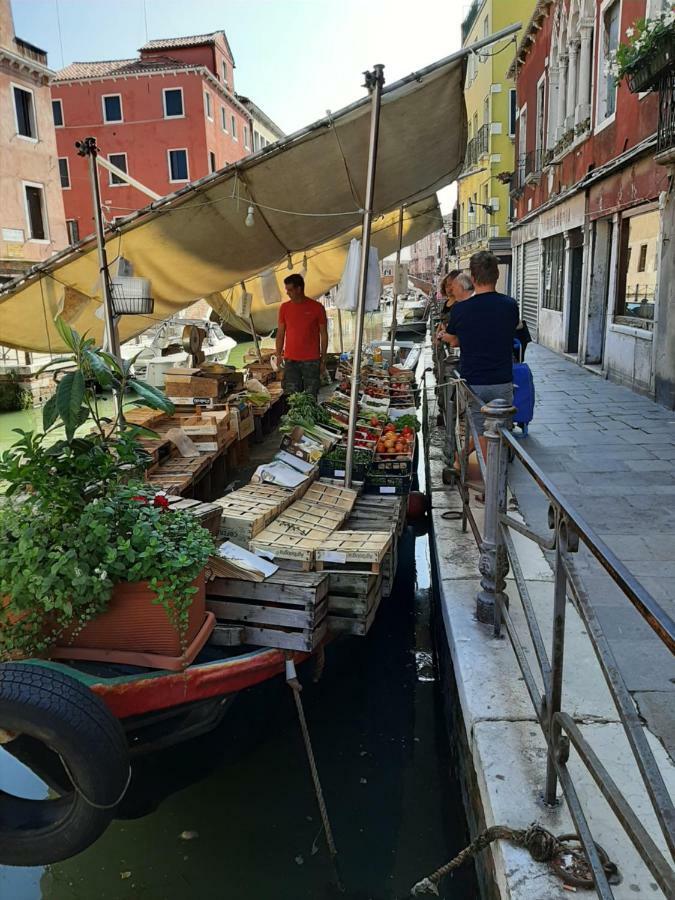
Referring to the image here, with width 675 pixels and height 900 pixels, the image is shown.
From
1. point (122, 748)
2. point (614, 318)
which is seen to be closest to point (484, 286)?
point (122, 748)

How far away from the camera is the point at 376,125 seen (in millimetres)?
4832

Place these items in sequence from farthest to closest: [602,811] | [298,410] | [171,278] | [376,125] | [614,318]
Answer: [614,318], [171,278], [298,410], [376,125], [602,811]

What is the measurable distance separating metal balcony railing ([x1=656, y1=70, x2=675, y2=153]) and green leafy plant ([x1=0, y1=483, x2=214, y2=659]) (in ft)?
27.1

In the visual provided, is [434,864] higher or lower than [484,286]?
lower

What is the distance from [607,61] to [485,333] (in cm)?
994

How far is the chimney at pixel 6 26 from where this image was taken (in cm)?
2252

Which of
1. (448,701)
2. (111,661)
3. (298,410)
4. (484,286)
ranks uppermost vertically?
(484,286)

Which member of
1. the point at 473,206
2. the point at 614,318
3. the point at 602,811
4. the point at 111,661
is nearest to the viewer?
the point at 602,811

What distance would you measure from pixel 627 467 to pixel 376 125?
3872 millimetres

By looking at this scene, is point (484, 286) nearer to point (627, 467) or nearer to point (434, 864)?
point (627, 467)

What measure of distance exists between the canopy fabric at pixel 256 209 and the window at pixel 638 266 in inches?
163

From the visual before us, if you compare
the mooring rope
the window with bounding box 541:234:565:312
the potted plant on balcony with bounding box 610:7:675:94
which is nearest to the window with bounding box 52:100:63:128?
the window with bounding box 541:234:565:312

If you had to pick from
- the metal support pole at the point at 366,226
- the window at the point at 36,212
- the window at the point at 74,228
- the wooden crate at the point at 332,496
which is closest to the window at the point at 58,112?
the window at the point at 74,228

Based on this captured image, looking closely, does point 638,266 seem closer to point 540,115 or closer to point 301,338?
point 301,338
